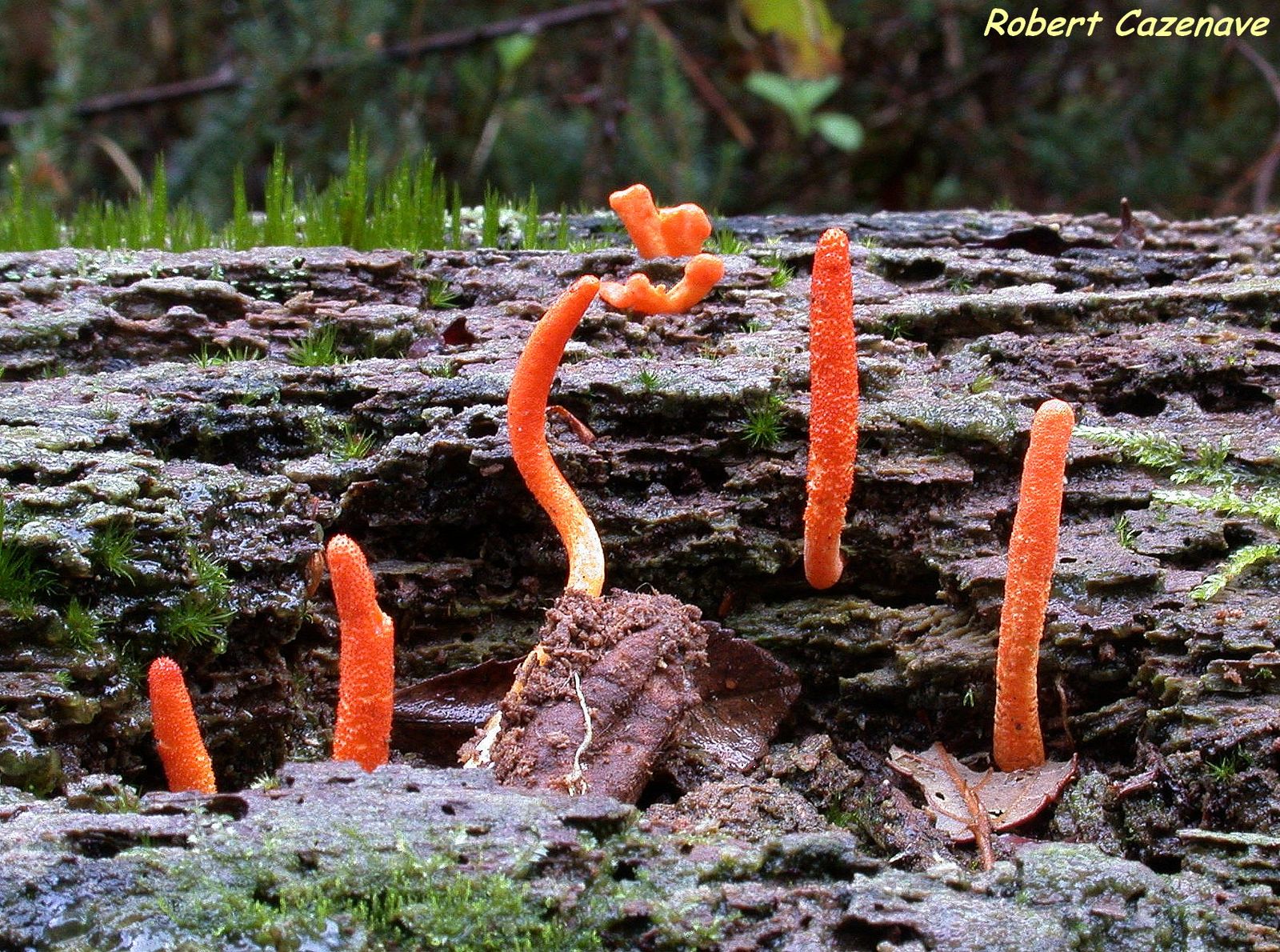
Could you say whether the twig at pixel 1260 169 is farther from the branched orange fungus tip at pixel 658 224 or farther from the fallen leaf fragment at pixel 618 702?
the fallen leaf fragment at pixel 618 702

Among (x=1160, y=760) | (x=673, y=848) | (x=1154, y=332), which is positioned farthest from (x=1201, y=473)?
(x=673, y=848)

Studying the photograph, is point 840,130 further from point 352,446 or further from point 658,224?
point 352,446

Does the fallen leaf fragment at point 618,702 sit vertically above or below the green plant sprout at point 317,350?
below

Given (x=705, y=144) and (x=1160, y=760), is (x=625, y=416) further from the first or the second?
(x=705, y=144)

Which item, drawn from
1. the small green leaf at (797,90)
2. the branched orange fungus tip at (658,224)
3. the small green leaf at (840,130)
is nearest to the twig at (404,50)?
the small green leaf at (797,90)

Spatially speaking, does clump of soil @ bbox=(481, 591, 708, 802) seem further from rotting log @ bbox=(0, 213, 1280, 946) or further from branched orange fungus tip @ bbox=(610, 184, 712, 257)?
branched orange fungus tip @ bbox=(610, 184, 712, 257)

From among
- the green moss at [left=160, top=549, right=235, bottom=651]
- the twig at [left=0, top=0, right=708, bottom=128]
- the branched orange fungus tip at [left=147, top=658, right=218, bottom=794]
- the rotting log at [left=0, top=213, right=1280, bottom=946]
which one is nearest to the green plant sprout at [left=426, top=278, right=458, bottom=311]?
the rotting log at [left=0, top=213, right=1280, bottom=946]
